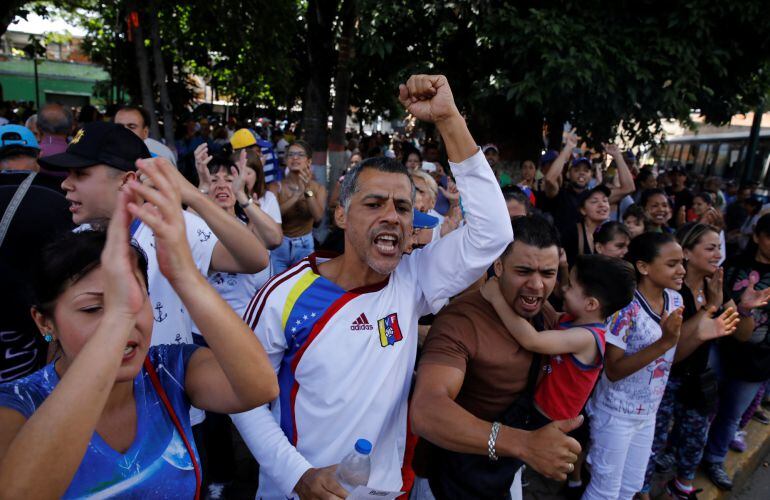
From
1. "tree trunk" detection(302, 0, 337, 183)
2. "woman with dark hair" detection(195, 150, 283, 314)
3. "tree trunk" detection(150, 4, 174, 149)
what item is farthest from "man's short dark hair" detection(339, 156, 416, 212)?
"tree trunk" detection(302, 0, 337, 183)

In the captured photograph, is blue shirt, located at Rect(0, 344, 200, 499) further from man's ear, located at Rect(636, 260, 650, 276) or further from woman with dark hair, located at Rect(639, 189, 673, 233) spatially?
woman with dark hair, located at Rect(639, 189, 673, 233)

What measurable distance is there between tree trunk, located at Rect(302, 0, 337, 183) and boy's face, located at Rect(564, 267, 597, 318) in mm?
8409

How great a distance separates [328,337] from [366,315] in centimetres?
17

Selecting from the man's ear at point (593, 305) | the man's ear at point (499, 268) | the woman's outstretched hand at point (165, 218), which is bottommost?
the man's ear at point (593, 305)

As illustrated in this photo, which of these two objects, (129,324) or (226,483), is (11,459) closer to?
(129,324)

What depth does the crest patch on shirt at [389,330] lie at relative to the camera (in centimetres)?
201

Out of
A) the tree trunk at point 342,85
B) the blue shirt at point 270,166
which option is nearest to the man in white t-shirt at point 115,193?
the blue shirt at point 270,166

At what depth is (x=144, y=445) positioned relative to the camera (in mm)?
1475

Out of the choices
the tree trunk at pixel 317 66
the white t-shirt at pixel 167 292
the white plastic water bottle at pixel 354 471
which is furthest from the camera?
the tree trunk at pixel 317 66

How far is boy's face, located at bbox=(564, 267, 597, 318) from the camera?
2604 mm

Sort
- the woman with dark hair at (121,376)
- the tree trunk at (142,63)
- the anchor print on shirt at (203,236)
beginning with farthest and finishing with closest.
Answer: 1. the tree trunk at (142,63)
2. the anchor print on shirt at (203,236)
3. the woman with dark hair at (121,376)

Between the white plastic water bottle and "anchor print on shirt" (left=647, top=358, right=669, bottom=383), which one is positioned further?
"anchor print on shirt" (left=647, top=358, right=669, bottom=383)

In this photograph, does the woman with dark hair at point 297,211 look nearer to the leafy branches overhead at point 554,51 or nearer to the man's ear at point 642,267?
the leafy branches overhead at point 554,51

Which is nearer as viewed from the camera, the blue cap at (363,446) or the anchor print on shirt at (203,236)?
the blue cap at (363,446)
